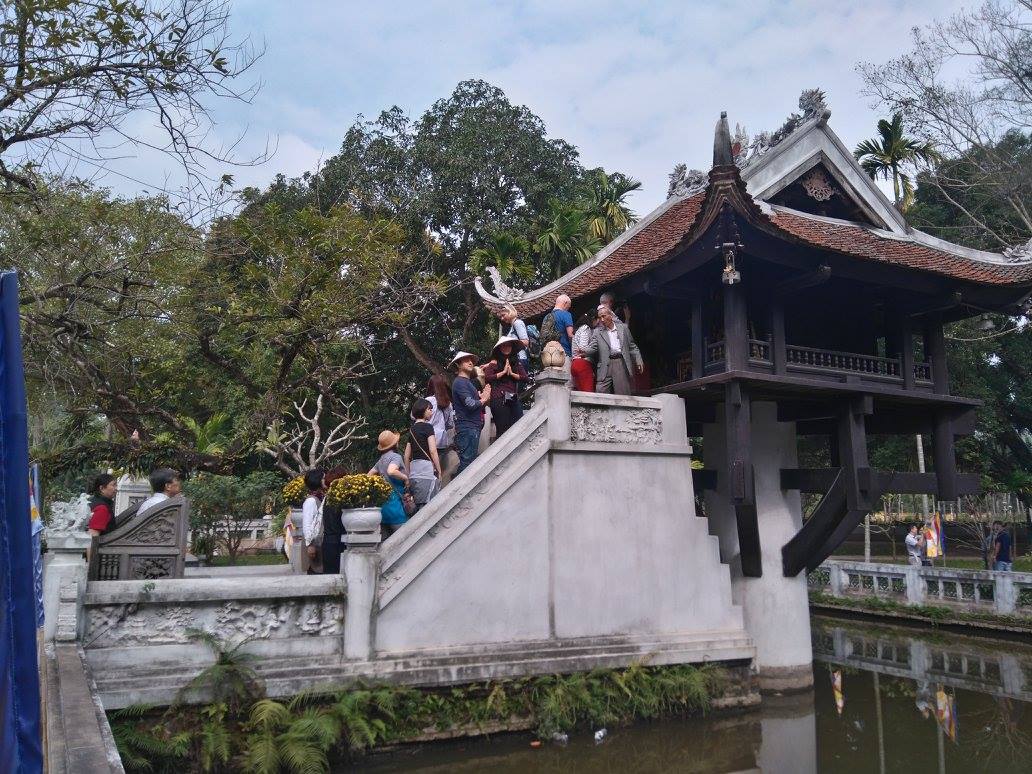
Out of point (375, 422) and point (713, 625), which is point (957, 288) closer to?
point (713, 625)

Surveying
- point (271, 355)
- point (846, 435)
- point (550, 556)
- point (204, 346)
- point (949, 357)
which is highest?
point (949, 357)

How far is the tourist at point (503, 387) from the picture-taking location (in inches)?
362

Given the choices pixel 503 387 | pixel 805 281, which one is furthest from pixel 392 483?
pixel 805 281

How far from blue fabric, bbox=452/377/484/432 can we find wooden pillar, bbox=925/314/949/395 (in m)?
6.40

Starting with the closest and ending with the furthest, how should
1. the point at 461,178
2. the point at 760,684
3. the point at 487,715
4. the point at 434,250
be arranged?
the point at 487,715
the point at 760,684
the point at 434,250
the point at 461,178

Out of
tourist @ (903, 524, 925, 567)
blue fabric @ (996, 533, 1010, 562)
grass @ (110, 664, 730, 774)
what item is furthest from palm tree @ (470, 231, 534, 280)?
grass @ (110, 664, 730, 774)

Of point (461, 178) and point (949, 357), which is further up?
point (461, 178)

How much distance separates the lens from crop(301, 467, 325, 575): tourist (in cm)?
842

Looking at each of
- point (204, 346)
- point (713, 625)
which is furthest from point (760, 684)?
point (204, 346)

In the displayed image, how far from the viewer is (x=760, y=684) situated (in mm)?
9727

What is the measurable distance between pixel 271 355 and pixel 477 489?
832 cm

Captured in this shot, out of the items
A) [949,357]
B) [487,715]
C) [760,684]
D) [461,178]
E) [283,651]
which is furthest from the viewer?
[949,357]

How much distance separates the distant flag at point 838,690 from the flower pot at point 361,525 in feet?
19.6

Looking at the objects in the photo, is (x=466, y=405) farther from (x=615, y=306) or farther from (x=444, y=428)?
(x=615, y=306)
